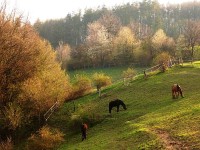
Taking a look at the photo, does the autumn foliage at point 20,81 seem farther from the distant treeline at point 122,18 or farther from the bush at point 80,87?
the distant treeline at point 122,18

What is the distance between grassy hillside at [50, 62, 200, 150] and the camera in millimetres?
24344

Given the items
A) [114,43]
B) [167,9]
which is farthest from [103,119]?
[167,9]

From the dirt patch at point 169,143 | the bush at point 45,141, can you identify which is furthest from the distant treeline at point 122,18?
the dirt patch at point 169,143

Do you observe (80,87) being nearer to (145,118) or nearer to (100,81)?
(100,81)

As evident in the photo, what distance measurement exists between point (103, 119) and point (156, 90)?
35.5ft

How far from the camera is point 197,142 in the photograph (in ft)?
71.1

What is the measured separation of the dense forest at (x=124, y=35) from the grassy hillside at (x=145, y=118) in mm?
32651

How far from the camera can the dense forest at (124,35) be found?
96125 millimetres

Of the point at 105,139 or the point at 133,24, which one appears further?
the point at 133,24

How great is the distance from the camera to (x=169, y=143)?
22.9m

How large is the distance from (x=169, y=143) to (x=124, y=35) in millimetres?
85574

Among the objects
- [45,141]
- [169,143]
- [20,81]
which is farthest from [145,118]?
[20,81]

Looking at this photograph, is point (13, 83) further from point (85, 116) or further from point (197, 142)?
point (197, 142)

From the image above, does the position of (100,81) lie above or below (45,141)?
above
